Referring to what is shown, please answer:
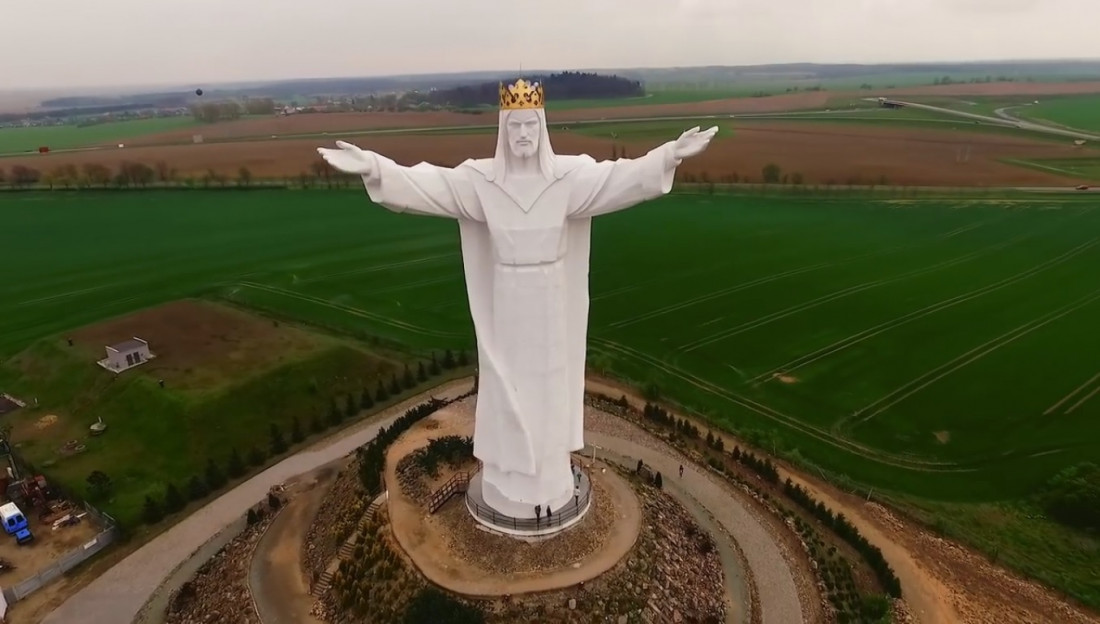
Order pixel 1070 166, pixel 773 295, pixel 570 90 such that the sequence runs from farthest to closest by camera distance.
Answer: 1. pixel 570 90
2. pixel 1070 166
3. pixel 773 295

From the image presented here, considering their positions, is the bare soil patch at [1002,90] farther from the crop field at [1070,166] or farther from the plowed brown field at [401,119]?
the crop field at [1070,166]

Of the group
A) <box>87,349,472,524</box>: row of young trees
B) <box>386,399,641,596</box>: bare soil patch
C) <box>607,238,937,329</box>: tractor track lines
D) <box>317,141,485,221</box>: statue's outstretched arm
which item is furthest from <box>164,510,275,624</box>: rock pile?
<box>607,238,937,329</box>: tractor track lines

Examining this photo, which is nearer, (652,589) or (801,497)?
(652,589)

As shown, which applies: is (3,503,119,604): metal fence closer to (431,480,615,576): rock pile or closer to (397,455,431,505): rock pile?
(397,455,431,505): rock pile

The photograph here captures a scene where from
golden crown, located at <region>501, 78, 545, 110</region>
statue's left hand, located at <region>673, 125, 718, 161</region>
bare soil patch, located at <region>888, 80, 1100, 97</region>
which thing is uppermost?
bare soil patch, located at <region>888, 80, 1100, 97</region>

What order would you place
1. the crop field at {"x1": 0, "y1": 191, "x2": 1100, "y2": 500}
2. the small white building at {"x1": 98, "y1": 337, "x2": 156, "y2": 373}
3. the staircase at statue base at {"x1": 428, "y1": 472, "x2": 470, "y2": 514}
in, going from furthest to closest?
the small white building at {"x1": 98, "y1": 337, "x2": 156, "y2": 373} < the crop field at {"x1": 0, "y1": 191, "x2": 1100, "y2": 500} < the staircase at statue base at {"x1": 428, "y1": 472, "x2": 470, "y2": 514}

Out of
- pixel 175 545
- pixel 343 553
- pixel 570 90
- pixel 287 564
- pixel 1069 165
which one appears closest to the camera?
pixel 343 553

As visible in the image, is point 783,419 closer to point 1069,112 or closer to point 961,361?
point 961,361

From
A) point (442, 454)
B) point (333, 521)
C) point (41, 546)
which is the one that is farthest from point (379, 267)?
point (333, 521)

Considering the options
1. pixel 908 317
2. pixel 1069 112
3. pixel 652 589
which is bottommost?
pixel 652 589
